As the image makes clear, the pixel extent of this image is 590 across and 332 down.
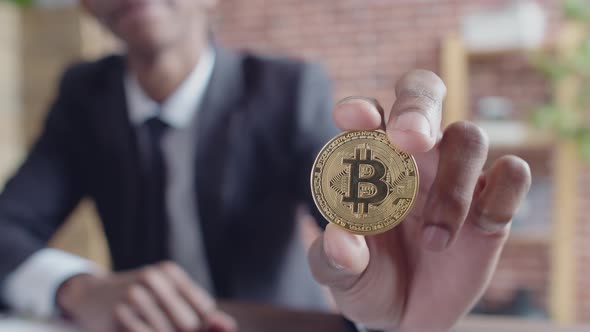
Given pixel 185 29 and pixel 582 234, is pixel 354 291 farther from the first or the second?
pixel 582 234

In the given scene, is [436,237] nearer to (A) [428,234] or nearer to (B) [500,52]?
(A) [428,234]

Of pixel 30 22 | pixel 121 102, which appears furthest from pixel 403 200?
pixel 30 22

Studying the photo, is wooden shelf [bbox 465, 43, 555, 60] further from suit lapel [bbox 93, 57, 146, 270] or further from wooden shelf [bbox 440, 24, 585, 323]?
suit lapel [bbox 93, 57, 146, 270]

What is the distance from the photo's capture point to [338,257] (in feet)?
1.59

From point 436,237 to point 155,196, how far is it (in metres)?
0.77

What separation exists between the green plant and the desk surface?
143 cm

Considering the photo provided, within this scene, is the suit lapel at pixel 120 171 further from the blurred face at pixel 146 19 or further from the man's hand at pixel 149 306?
the man's hand at pixel 149 306

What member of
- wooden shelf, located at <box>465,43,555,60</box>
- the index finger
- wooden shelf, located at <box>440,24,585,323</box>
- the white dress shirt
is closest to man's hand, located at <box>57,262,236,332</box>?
the white dress shirt

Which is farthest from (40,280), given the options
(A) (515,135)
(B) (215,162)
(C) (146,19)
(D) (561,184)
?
(D) (561,184)

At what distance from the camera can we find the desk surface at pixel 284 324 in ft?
2.48

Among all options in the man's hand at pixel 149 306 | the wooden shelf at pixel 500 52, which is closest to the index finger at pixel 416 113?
the man's hand at pixel 149 306

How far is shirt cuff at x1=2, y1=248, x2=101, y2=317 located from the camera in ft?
3.06

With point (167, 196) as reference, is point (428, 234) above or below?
above

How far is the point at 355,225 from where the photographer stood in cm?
52
